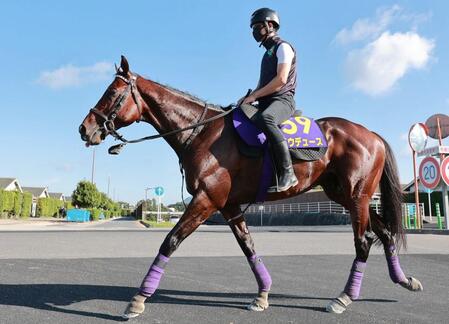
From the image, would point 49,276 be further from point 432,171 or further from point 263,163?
point 432,171

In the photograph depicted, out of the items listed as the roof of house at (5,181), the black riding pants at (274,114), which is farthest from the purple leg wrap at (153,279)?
the roof of house at (5,181)

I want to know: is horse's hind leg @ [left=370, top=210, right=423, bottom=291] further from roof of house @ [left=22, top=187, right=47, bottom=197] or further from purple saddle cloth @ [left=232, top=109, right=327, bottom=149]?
roof of house @ [left=22, top=187, right=47, bottom=197]

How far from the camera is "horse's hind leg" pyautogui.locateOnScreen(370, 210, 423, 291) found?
4.71 meters

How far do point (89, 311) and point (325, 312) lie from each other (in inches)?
90.1

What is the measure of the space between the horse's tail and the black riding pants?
1.43m

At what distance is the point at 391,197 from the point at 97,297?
11.9ft

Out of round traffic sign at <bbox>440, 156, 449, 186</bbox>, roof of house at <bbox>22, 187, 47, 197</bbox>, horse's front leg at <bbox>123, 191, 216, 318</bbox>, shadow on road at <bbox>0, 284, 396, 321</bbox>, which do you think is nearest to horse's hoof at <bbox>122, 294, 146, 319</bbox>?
horse's front leg at <bbox>123, 191, 216, 318</bbox>

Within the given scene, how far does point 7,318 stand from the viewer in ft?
12.1

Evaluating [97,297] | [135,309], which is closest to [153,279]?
[135,309]

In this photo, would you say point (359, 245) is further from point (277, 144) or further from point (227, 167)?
point (227, 167)

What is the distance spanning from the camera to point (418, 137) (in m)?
24.0

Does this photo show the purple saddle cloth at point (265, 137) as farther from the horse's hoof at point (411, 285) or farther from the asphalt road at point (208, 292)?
the horse's hoof at point (411, 285)

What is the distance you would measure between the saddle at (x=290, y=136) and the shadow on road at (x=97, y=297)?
159 cm

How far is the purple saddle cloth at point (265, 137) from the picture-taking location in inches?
164
